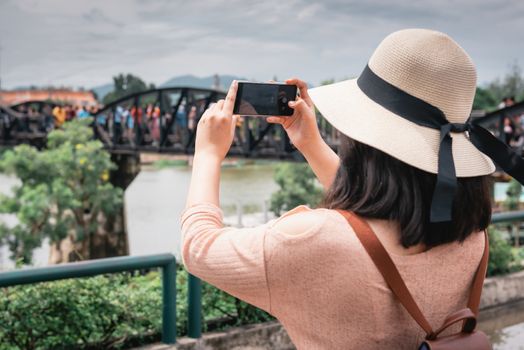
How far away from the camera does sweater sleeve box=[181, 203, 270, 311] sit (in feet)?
5.11

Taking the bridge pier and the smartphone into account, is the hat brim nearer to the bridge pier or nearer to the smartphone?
the smartphone

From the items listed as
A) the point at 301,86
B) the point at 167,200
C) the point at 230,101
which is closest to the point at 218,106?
the point at 230,101

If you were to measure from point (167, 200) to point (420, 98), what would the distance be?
75.2 m

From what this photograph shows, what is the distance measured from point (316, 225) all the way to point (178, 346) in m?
3.36

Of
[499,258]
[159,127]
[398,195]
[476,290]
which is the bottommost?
[159,127]

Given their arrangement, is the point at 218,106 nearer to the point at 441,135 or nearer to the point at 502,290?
the point at 441,135

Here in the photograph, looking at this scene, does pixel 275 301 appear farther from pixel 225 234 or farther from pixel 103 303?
pixel 103 303

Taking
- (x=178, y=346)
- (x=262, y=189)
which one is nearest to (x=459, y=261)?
(x=178, y=346)

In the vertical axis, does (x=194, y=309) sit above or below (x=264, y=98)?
below

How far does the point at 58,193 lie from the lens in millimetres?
29125

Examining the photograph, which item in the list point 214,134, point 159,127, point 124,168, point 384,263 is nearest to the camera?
point 384,263

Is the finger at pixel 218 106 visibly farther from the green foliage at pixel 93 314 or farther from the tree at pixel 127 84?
the tree at pixel 127 84

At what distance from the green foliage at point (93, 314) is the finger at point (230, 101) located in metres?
3.03

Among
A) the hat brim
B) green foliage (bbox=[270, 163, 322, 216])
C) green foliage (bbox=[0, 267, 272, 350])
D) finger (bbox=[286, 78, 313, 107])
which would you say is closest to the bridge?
green foliage (bbox=[270, 163, 322, 216])
